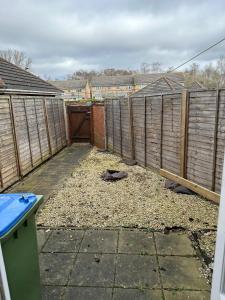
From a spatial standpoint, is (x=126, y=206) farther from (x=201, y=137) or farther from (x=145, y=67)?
(x=145, y=67)

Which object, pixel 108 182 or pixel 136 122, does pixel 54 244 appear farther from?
pixel 136 122

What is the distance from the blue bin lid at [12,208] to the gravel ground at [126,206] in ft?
6.56

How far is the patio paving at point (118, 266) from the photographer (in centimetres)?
243

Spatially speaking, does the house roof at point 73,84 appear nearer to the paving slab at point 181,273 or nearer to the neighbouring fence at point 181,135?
the neighbouring fence at point 181,135

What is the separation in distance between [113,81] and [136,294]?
177 ft

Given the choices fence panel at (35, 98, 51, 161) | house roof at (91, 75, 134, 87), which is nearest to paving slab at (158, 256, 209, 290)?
fence panel at (35, 98, 51, 161)

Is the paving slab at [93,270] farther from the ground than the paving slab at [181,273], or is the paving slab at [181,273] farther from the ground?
the paving slab at [181,273]

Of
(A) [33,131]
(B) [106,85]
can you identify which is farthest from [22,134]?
(B) [106,85]

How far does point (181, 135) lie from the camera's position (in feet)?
16.6

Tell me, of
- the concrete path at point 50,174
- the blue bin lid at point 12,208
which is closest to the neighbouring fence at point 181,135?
the concrete path at point 50,174

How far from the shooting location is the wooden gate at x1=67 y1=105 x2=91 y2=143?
1184cm

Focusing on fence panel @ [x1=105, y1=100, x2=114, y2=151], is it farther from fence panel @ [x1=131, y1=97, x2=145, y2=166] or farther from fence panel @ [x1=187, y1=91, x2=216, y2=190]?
fence panel @ [x1=187, y1=91, x2=216, y2=190]

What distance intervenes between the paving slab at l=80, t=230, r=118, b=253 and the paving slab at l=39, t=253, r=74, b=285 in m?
0.27

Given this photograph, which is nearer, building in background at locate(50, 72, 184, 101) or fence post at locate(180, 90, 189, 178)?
fence post at locate(180, 90, 189, 178)
